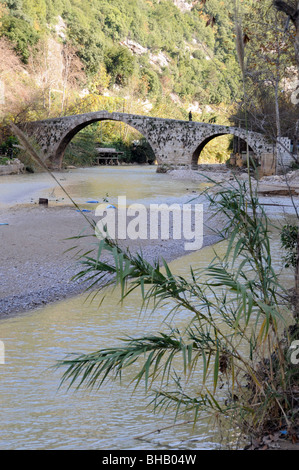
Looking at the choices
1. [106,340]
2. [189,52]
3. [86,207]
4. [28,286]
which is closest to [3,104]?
[86,207]

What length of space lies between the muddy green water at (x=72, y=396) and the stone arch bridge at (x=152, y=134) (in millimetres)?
29061

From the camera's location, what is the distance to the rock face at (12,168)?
1002 inches

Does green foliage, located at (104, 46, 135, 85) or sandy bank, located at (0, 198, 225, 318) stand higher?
green foliage, located at (104, 46, 135, 85)

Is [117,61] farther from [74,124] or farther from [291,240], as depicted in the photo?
[291,240]

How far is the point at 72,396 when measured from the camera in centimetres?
422

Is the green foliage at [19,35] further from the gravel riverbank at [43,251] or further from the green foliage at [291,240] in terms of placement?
the green foliage at [291,240]

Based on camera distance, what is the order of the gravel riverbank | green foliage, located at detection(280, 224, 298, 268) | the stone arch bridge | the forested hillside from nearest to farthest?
green foliage, located at detection(280, 224, 298, 268)
the gravel riverbank
the forested hillside
the stone arch bridge

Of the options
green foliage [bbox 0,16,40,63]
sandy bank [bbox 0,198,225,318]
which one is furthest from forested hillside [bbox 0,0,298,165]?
sandy bank [bbox 0,198,225,318]

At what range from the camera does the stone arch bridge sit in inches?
1394

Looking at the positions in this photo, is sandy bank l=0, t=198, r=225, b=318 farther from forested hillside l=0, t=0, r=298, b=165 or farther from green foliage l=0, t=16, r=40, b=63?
green foliage l=0, t=16, r=40, b=63

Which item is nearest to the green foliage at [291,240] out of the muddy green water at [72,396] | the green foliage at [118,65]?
the muddy green water at [72,396]

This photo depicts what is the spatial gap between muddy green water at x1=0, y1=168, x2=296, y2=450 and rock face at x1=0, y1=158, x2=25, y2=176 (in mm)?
19282
